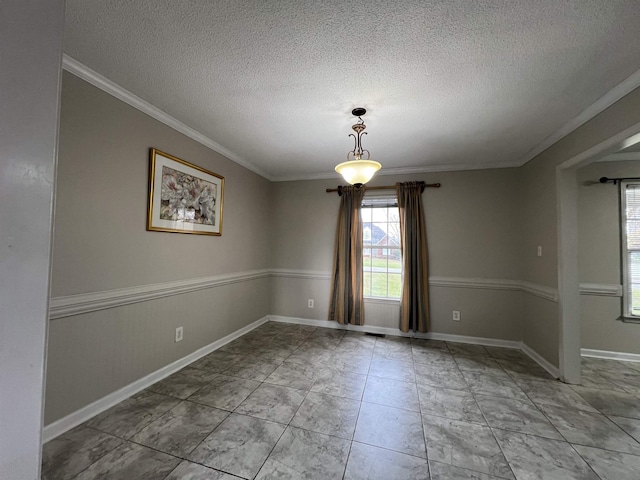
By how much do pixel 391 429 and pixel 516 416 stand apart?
38.3 inches

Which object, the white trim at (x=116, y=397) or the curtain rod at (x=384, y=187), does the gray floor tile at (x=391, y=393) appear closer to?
the white trim at (x=116, y=397)

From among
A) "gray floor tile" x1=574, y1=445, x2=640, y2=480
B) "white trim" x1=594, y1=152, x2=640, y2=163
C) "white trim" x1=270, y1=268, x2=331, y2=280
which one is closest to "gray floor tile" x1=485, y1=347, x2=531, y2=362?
"gray floor tile" x1=574, y1=445, x2=640, y2=480

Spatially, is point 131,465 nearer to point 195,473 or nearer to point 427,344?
point 195,473

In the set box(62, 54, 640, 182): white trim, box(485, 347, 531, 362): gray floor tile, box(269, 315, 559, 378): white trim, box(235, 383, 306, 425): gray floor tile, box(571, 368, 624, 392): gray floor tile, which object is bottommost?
box(235, 383, 306, 425): gray floor tile

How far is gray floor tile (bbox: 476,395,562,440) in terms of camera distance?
1.73 meters

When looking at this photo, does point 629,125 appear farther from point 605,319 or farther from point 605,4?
point 605,319

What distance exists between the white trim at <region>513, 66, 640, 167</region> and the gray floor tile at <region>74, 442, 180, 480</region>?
3705mm

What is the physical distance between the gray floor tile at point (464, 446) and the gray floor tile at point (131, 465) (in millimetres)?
1539

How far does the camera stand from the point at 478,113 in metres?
2.18

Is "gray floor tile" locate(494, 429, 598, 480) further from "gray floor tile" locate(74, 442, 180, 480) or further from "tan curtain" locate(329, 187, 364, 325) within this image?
"tan curtain" locate(329, 187, 364, 325)

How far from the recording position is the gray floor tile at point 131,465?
136cm

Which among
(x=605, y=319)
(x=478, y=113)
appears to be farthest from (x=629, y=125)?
(x=605, y=319)

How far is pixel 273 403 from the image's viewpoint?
6.53 feet

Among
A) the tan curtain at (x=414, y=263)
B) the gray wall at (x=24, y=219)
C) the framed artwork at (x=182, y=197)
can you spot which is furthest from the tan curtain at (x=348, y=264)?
the gray wall at (x=24, y=219)
